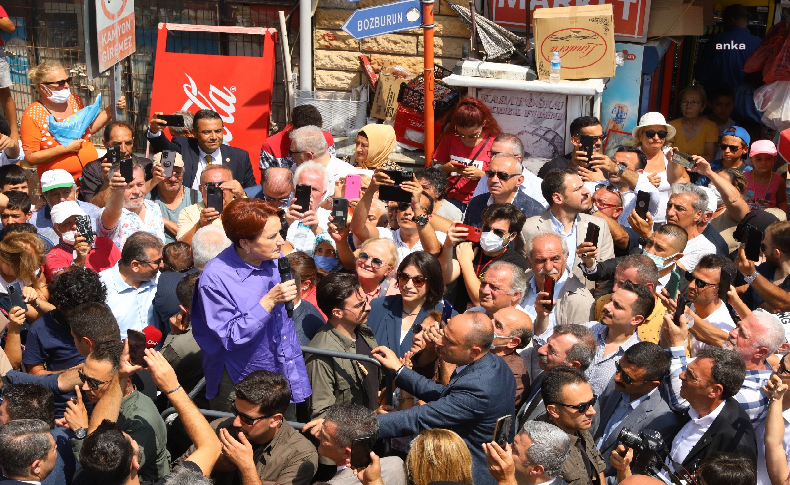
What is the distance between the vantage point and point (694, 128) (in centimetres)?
889

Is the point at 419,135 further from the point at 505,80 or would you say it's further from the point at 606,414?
the point at 606,414

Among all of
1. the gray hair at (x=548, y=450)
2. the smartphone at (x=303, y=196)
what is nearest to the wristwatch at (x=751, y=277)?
the gray hair at (x=548, y=450)

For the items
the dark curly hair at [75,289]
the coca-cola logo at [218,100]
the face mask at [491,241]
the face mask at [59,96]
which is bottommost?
the dark curly hair at [75,289]

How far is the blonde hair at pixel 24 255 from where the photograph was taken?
19.5ft

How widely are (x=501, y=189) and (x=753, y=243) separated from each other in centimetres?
174

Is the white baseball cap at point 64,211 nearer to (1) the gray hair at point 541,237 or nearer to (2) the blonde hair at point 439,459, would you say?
(1) the gray hair at point 541,237

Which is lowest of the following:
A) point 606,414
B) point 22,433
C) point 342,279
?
point 606,414

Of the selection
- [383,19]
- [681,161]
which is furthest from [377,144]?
[681,161]

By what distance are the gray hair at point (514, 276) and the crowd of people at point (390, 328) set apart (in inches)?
0.6

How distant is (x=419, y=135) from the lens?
29.2 feet

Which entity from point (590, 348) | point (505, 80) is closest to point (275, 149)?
point (505, 80)

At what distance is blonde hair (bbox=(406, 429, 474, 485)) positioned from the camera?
4090 mm

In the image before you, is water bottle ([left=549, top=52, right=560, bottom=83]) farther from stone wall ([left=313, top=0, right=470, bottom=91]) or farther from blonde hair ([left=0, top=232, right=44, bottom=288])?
blonde hair ([left=0, top=232, right=44, bottom=288])

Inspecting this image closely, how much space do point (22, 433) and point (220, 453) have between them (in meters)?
0.88
